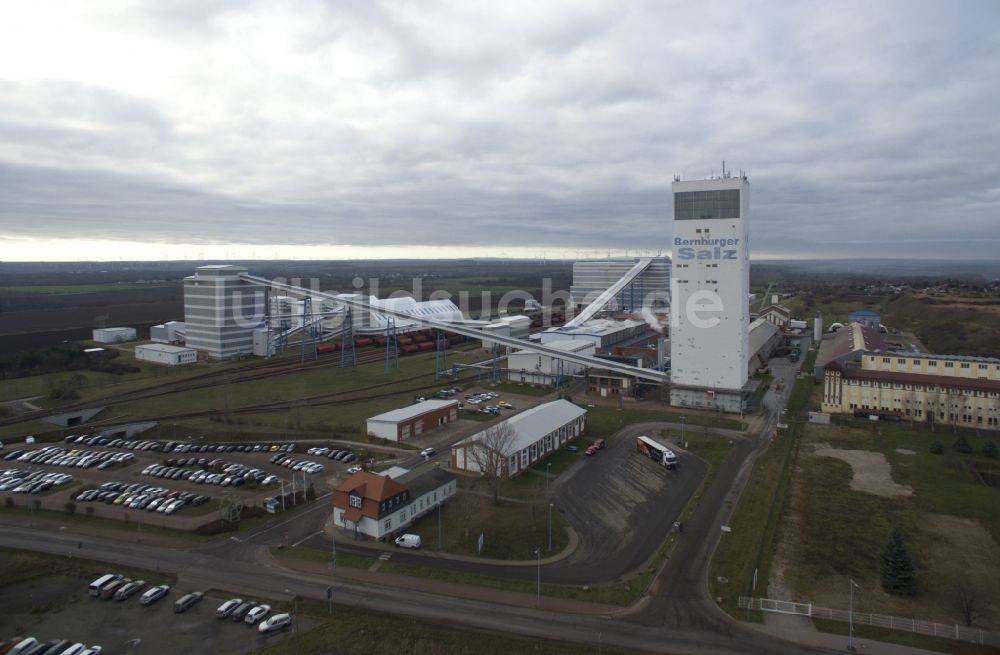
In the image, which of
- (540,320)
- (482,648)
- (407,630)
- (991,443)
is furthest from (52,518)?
(540,320)

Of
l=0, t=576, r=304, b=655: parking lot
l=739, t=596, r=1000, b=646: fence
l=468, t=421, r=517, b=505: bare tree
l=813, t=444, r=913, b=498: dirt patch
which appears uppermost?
l=468, t=421, r=517, b=505: bare tree

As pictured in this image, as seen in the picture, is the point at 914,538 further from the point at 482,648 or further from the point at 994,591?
the point at 482,648

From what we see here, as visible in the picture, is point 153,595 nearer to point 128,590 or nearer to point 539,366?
point 128,590

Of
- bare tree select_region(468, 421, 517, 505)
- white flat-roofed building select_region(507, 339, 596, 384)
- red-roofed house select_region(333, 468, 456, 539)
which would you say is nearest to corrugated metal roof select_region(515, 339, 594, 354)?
white flat-roofed building select_region(507, 339, 596, 384)

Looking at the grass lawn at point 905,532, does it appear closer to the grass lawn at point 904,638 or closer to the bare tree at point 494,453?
the grass lawn at point 904,638

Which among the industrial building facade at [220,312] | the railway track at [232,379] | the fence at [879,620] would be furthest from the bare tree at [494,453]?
the industrial building facade at [220,312]

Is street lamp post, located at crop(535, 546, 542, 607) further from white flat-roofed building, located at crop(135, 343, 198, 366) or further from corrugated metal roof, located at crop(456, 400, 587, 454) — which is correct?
white flat-roofed building, located at crop(135, 343, 198, 366)
